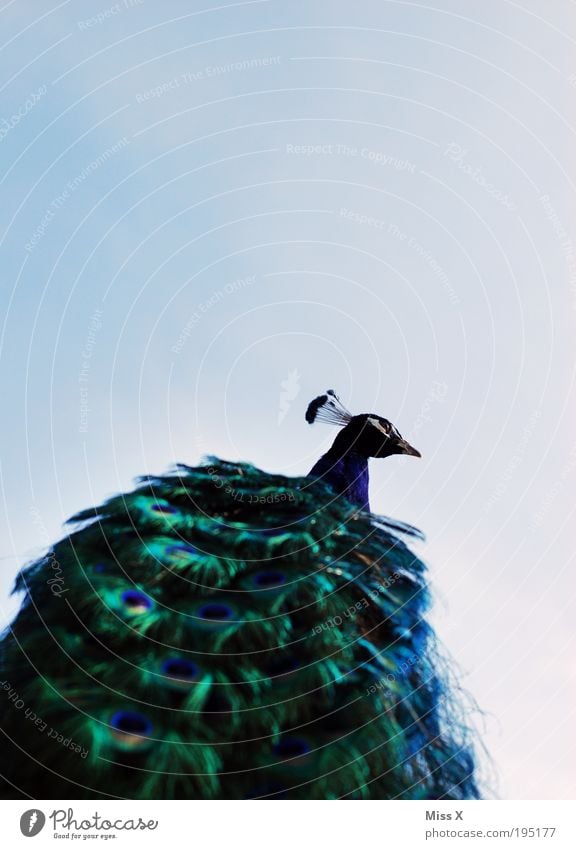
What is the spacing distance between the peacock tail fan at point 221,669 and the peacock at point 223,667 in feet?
0.05

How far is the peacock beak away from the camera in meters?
11.9

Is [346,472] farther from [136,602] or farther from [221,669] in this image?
[221,669]

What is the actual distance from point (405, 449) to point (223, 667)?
21.8ft

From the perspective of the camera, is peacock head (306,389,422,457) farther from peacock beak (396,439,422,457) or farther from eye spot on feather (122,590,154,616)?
eye spot on feather (122,590,154,616)

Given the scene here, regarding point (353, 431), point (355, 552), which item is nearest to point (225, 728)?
point (355, 552)

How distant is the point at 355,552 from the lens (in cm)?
736

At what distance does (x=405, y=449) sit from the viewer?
1202 centimetres

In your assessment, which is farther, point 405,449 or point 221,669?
point 405,449

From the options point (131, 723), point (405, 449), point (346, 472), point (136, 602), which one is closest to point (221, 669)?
point (131, 723)

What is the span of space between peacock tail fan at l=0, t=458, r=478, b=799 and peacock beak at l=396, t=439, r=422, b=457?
15.0 ft
